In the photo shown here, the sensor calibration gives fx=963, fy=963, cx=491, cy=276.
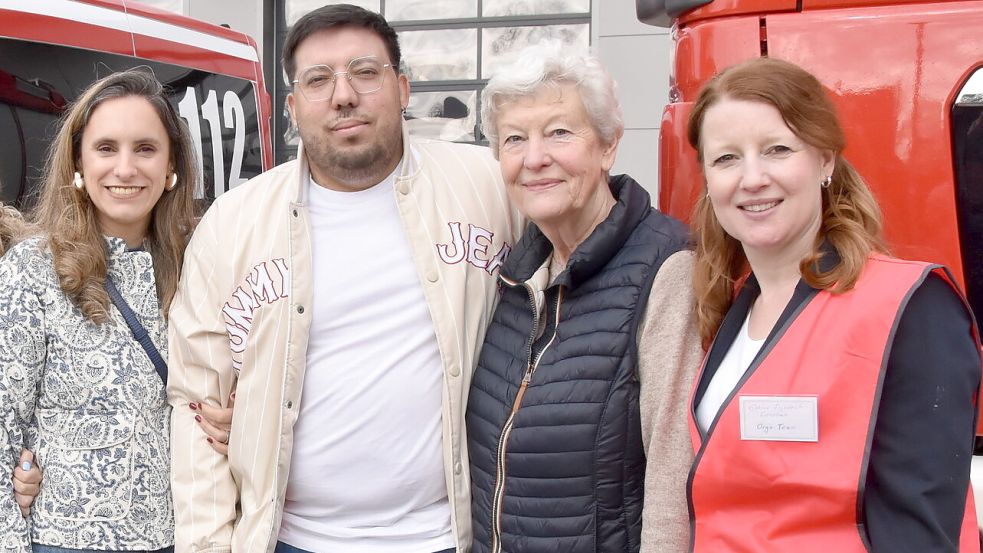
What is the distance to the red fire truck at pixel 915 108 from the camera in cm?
214

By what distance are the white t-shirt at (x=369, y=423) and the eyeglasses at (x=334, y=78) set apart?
0.43 metres

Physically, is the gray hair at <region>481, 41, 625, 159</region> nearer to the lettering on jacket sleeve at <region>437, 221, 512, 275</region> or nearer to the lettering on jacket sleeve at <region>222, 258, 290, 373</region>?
the lettering on jacket sleeve at <region>437, 221, 512, 275</region>

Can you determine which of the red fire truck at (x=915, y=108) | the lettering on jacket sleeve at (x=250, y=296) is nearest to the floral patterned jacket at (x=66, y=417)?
the lettering on jacket sleeve at (x=250, y=296)

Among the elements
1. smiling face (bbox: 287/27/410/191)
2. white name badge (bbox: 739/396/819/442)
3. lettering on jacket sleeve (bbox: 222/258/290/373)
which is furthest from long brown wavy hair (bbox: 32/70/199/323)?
white name badge (bbox: 739/396/819/442)

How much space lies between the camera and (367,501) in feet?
7.31

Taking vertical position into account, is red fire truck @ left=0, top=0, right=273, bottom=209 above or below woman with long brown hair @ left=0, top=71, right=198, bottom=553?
above

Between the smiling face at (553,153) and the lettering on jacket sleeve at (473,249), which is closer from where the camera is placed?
the smiling face at (553,153)

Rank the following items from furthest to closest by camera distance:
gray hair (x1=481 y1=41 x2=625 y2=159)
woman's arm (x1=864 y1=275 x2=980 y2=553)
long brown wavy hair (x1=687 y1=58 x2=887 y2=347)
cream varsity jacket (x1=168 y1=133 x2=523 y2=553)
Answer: cream varsity jacket (x1=168 y1=133 x2=523 y2=553), gray hair (x1=481 y1=41 x2=625 y2=159), long brown wavy hair (x1=687 y1=58 x2=887 y2=347), woman's arm (x1=864 y1=275 x2=980 y2=553)

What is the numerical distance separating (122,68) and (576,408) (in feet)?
11.7

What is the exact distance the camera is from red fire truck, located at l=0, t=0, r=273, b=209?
13.3 ft

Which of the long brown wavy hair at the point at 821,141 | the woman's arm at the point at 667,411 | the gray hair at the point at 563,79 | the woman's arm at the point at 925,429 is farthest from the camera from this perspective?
the gray hair at the point at 563,79

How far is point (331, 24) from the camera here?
2.38m

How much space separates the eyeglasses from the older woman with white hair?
37cm

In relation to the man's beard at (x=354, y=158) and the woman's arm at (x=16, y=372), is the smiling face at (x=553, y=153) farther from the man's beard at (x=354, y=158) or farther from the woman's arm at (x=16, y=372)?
the woman's arm at (x=16, y=372)
